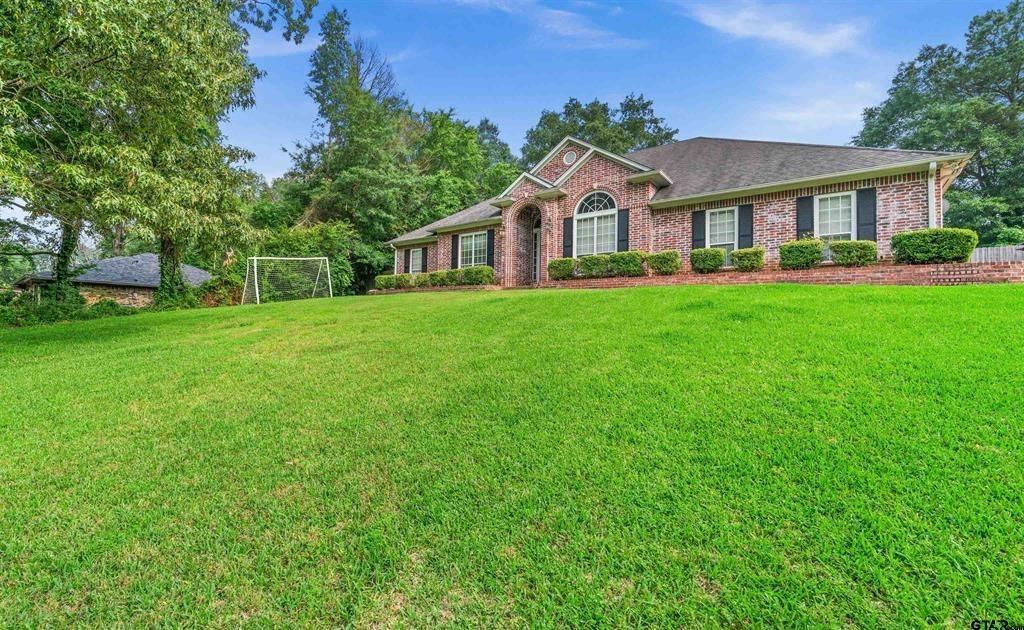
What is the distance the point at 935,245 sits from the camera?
9328mm

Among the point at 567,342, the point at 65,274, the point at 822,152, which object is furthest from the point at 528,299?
the point at 65,274

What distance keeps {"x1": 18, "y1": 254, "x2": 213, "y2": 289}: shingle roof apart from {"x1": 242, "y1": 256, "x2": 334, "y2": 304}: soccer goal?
5.33 metres

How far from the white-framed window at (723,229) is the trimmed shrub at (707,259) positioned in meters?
0.78

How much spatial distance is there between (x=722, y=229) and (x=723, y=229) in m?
0.03

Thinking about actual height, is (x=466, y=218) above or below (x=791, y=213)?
above

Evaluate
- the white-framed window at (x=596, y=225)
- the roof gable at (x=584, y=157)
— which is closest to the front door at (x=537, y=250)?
the roof gable at (x=584, y=157)

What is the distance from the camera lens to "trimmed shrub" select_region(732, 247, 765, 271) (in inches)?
451

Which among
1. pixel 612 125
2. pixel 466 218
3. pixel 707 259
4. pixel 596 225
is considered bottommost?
pixel 707 259

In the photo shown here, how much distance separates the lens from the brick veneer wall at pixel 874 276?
815cm

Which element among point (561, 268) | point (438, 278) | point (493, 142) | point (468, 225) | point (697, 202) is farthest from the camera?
point (493, 142)

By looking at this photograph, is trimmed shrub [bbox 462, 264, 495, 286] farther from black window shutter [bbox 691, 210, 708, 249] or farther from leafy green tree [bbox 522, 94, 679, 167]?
leafy green tree [bbox 522, 94, 679, 167]

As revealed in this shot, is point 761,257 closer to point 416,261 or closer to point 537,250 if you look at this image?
point 537,250

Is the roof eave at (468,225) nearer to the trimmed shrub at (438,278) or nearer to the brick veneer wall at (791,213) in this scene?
the trimmed shrub at (438,278)

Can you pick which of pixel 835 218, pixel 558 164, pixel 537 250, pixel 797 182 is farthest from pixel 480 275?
pixel 835 218
